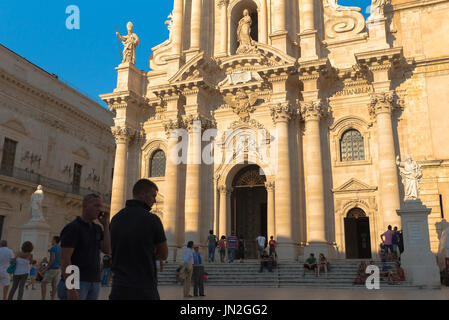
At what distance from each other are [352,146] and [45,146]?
21.5 m

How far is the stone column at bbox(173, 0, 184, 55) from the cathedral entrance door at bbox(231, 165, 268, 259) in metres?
8.66

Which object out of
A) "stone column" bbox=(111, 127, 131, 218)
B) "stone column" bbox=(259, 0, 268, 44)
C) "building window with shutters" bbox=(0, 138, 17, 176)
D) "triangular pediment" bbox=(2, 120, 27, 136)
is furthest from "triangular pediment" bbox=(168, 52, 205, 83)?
"building window with shutters" bbox=(0, 138, 17, 176)

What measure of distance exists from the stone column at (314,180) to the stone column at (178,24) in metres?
9.21

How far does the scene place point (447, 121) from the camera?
1980cm

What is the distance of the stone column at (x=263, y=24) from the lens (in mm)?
24348

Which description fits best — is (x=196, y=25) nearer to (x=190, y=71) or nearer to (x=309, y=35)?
(x=190, y=71)

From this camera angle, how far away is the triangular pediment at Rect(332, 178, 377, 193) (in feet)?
65.7

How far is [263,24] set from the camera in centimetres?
2464

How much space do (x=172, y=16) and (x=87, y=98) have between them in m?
12.1

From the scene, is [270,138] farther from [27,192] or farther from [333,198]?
[27,192]

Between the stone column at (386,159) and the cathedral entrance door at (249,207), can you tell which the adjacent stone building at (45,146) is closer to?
the cathedral entrance door at (249,207)

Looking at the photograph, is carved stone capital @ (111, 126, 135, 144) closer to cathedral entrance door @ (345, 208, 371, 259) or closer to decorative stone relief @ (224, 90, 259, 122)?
decorative stone relief @ (224, 90, 259, 122)

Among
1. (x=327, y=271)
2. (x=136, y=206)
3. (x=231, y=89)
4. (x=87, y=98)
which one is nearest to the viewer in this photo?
(x=136, y=206)
